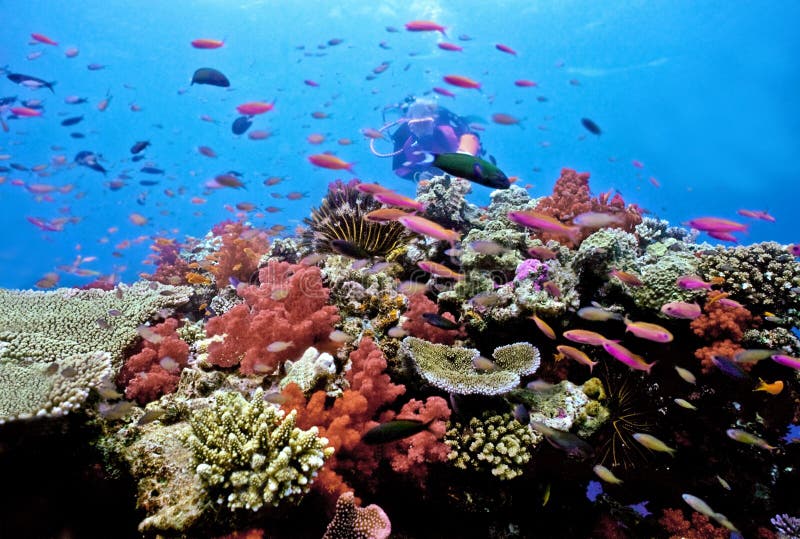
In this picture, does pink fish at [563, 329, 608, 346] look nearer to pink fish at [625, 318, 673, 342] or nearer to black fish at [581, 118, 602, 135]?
pink fish at [625, 318, 673, 342]

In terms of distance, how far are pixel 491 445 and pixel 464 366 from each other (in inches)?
32.0

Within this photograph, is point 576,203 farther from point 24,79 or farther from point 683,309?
point 24,79

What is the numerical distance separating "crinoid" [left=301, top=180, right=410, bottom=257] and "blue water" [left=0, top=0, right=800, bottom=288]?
12.8 metres

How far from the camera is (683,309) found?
4.15 m

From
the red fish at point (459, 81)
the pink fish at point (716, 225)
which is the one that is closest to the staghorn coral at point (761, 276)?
the pink fish at point (716, 225)

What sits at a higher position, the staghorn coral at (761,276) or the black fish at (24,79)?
the black fish at (24,79)

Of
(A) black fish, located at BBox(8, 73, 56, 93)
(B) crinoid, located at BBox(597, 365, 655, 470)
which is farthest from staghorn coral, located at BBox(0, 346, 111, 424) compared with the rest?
(A) black fish, located at BBox(8, 73, 56, 93)

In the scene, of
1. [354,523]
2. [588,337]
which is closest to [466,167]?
[588,337]

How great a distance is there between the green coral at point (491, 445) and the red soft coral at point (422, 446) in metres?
0.14

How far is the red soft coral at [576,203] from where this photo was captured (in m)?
6.74

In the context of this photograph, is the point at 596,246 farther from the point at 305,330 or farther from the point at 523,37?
the point at 523,37

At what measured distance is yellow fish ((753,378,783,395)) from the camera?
417cm

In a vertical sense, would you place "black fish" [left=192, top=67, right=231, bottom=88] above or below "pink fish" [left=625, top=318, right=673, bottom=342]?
above

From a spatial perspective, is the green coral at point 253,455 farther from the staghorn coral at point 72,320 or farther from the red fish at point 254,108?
the red fish at point 254,108
